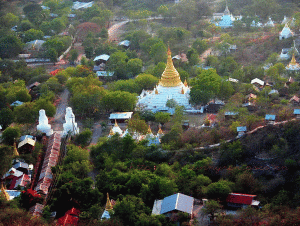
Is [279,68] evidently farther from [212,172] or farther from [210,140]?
[212,172]

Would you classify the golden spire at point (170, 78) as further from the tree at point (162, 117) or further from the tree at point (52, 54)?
the tree at point (52, 54)

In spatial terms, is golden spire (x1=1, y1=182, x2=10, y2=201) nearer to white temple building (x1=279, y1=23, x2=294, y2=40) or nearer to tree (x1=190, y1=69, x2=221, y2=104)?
tree (x1=190, y1=69, x2=221, y2=104)

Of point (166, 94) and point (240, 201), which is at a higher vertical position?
point (240, 201)

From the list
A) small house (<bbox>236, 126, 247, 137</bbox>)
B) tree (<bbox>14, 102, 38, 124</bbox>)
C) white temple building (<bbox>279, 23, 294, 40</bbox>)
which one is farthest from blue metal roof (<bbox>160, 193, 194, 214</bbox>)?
white temple building (<bbox>279, 23, 294, 40</bbox>)

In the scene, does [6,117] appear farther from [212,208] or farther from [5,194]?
[212,208]

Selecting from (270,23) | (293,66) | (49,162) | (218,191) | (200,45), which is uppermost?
(218,191)

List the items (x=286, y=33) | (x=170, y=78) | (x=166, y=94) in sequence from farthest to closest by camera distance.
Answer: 1. (x=286, y=33)
2. (x=170, y=78)
3. (x=166, y=94)

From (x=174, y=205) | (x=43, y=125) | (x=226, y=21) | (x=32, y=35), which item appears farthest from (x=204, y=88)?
(x=32, y=35)
